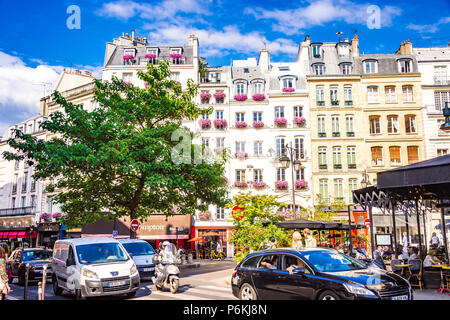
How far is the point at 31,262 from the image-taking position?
16219 millimetres

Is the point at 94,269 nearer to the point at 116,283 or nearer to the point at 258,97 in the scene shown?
the point at 116,283

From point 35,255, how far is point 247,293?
461 inches

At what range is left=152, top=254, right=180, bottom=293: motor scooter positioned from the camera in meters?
11.9

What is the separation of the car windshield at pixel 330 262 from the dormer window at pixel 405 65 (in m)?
31.8

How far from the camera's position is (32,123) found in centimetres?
4644

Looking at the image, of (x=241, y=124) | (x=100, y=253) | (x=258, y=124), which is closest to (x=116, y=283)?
(x=100, y=253)

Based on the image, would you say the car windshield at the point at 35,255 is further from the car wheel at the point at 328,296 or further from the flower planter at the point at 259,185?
the flower planter at the point at 259,185

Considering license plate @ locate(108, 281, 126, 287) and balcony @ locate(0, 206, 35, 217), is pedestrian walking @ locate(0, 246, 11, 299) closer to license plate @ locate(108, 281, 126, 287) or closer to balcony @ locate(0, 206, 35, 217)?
license plate @ locate(108, 281, 126, 287)

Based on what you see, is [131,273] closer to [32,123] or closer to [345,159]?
[345,159]

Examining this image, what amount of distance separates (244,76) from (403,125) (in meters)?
14.8

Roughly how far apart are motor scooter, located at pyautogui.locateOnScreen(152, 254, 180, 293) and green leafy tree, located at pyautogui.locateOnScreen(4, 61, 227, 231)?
496 cm

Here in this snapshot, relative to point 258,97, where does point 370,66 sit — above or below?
above

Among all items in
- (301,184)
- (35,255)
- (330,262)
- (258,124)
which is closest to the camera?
(330,262)

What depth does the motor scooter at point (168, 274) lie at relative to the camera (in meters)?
11.9
